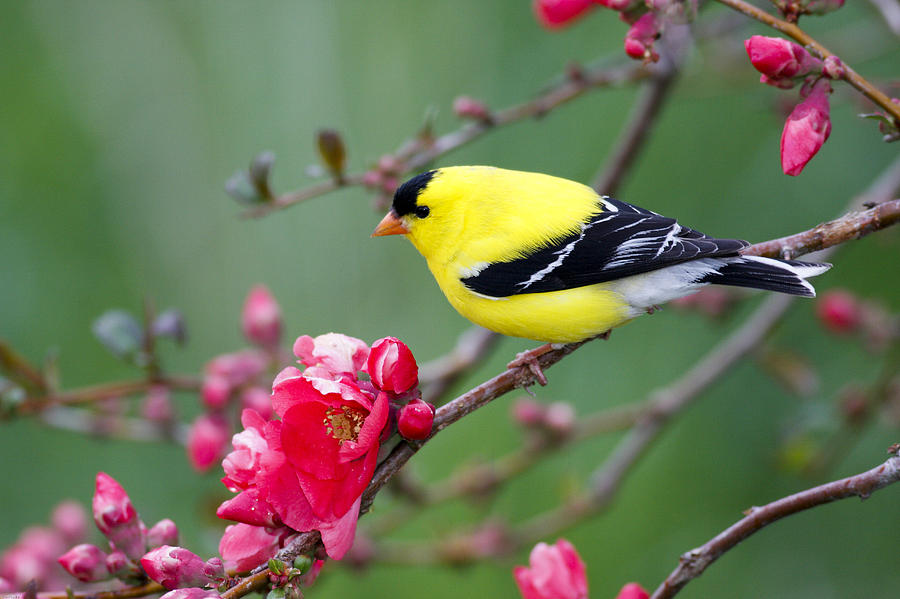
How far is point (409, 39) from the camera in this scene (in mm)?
3936

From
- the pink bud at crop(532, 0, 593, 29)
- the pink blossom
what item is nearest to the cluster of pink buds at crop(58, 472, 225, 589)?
the pink blossom

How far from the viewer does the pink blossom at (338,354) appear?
4.32ft

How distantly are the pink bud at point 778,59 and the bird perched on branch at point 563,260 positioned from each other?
1.59ft

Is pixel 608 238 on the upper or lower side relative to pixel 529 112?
lower

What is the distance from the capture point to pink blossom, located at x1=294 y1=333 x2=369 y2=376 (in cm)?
132

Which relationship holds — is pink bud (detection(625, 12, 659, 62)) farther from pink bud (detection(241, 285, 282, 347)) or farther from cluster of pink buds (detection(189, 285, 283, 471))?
pink bud (detection(241, 285, 282, 347))

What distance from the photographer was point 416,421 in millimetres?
1224

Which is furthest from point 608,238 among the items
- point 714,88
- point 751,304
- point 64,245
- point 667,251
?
point 64,245

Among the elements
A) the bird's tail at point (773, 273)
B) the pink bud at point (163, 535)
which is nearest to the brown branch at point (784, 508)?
the bird's tail at point (773, 273)

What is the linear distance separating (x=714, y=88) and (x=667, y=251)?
3.47 ft

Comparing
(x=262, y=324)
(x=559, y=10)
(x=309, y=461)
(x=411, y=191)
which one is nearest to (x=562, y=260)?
(x=411, y=191)

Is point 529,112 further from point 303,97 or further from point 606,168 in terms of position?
point 303,97

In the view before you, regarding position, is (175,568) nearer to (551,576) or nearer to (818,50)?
(551,576)

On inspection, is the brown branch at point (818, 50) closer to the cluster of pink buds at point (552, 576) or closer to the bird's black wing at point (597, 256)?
the bird's black wing at point (597, 256)
